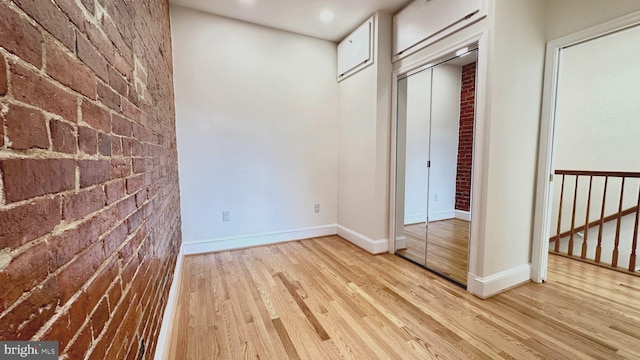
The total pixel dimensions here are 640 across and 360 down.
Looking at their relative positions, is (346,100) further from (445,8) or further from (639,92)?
(639,92)

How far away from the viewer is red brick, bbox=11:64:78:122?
41 centimetres

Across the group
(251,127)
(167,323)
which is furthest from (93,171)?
(251,127)

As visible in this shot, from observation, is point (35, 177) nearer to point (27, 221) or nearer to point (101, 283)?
point (27, 221)

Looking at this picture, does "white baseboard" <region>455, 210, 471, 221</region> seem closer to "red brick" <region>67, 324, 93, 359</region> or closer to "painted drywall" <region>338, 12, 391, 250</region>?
"painted drywall" <region>338, 12, 391, 250</region>

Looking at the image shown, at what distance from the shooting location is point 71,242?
55 centimetres

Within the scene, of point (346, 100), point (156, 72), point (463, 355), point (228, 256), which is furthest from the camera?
point (346, 100)

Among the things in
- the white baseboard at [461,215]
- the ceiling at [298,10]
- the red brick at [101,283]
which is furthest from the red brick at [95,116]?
the white baseboard at [461,215]

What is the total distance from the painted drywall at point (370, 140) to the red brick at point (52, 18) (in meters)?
2.57

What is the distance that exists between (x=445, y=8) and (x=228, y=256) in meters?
3.24

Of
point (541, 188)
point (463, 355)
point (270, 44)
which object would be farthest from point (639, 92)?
point (270, 44)

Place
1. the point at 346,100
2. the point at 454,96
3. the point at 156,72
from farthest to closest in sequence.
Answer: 1. the point at 346,100
2. the point at 454,96
3. the point at 156,72

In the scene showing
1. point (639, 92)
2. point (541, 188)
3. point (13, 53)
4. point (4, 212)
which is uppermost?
point (639, 92)

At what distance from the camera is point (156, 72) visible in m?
1.68

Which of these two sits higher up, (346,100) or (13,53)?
(346,100)
